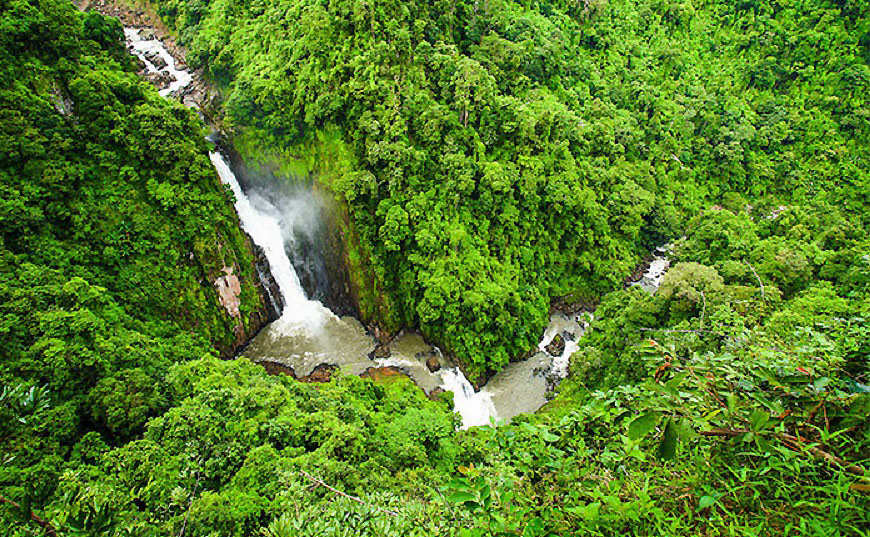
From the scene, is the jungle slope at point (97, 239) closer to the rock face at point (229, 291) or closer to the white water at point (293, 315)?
the rock face at point (229, 291)

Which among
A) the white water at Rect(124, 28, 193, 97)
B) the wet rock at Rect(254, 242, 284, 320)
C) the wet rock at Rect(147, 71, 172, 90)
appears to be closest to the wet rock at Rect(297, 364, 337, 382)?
the wet rock at Rect(254, 242, 284, 320)

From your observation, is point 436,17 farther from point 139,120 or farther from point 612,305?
point 612,305

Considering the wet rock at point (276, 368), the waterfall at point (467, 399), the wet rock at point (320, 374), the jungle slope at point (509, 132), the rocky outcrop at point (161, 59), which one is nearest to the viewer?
the waterfall at point (467, 399)

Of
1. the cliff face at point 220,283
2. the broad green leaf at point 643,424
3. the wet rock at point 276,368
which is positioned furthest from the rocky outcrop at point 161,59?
the broad green leaf at point 643,424

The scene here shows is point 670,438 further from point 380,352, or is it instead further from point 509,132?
point 509,132

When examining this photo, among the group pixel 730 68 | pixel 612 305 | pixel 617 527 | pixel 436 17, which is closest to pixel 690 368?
pixel 617 527

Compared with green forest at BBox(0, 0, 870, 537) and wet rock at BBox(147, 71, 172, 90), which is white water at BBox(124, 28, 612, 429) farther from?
wet rock at BBox(147, 71, 172, 90)
